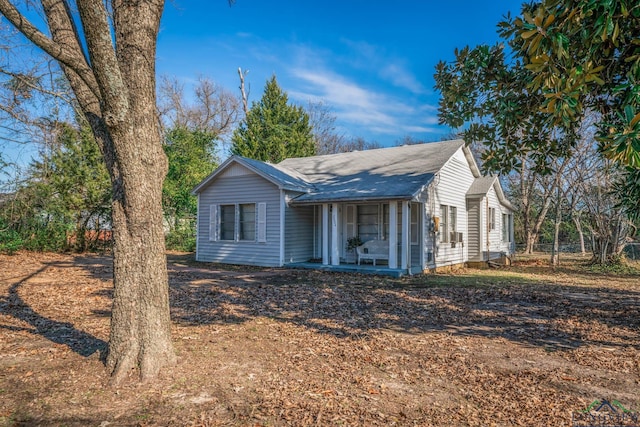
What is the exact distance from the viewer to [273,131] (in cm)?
2927

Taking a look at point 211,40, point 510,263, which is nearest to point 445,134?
point 510,263

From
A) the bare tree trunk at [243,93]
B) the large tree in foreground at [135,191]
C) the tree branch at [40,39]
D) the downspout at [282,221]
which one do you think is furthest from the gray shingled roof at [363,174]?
the bare tree trunk at [243,93]

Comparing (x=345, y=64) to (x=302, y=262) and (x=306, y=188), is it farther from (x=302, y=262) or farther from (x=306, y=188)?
(x=302, y=262)

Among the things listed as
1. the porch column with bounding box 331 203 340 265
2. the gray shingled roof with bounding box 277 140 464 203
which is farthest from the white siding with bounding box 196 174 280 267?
the porch column with bounding box 331 203 340 265

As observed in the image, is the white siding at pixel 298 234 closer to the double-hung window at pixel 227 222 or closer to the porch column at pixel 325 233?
the porch column at pixel 325 233

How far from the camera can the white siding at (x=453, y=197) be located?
568 inches

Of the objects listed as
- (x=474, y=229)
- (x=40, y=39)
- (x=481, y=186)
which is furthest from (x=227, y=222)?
(x=40, y=39)

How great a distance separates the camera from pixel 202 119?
106ft

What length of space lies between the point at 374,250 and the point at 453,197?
4.20m

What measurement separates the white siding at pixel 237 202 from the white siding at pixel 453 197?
546 cm

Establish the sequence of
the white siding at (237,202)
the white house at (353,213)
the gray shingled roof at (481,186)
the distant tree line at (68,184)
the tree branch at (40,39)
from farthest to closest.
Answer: the gray shingled roof at (481,186) < the white siding at (237,202) < the white house at (353,213) < the distant tree line at (68,184) < the tree branch at (40,39)

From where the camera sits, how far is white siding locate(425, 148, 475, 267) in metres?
14.4

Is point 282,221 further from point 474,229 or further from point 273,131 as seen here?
point 273,131

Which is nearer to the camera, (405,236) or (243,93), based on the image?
(405,236)
